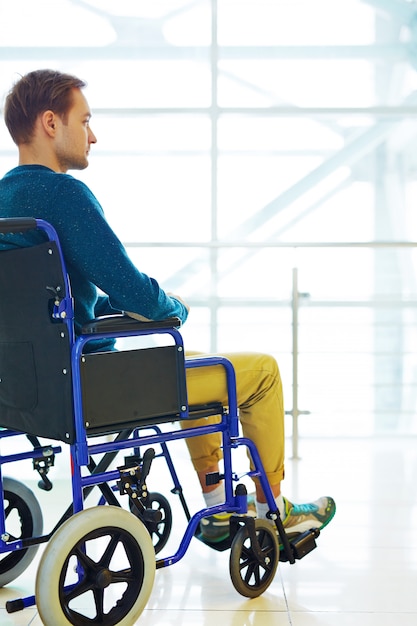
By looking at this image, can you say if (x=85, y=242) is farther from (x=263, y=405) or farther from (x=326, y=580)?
(x=326, y=580)

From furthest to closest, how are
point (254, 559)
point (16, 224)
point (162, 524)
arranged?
point (162, 524)
point (254, 559)
point (16, 224)

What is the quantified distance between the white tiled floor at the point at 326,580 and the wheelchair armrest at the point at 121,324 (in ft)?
1.88

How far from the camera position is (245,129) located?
10.6 meters

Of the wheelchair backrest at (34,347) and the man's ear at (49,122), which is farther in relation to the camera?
the man's ear at (49,122)

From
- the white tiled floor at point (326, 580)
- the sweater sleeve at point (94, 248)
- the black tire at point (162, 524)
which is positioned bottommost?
the white tiled floor at point (326, 580)

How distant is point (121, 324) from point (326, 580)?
2.58 feet

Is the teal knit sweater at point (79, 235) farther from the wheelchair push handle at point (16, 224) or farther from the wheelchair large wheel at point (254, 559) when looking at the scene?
the wheelchair large wheel at point (254, 559)

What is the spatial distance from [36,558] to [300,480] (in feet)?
3.38

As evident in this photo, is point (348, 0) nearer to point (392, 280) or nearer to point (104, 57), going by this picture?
point (104, 57)

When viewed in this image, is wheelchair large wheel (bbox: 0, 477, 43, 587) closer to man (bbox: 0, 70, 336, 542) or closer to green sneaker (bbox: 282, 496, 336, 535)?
man (bbox: 0, 70, 336, 542)

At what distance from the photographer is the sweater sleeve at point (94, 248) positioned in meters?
1.49

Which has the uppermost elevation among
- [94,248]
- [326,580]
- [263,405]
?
[94,248]

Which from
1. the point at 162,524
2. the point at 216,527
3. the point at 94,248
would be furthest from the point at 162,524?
the point at 94,248

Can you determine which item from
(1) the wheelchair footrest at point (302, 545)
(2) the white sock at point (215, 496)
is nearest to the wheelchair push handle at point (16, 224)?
(2) the white sock at point (215, 496)
